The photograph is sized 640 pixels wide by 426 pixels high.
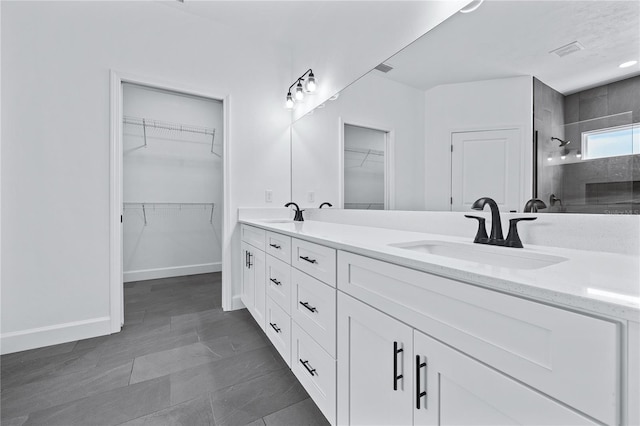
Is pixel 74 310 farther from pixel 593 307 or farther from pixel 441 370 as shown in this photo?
pixel 593 307

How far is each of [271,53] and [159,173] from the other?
214 centimetres

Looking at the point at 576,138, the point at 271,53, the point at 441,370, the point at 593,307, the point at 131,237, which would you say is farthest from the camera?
the point at 131,237

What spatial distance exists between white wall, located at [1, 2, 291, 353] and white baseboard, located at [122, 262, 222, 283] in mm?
1419

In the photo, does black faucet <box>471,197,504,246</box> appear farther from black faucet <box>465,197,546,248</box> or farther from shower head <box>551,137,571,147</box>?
shower head <box>551,137,571,147</box>

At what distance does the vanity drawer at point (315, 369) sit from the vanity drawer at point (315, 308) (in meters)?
0.04

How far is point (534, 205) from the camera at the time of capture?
1.00m

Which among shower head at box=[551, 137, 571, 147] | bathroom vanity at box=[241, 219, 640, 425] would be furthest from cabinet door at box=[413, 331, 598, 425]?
shower head at box=[551, 137, 571, 147]

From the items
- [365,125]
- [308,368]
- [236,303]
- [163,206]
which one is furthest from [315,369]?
[163,206]

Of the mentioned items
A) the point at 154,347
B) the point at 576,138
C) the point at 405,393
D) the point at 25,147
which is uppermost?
the point at 25,147

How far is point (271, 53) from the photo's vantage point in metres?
2.77

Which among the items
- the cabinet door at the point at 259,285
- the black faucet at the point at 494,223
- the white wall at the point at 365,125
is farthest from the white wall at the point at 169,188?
the black faucet at the point at 494,223

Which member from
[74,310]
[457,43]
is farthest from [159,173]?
[457,43]

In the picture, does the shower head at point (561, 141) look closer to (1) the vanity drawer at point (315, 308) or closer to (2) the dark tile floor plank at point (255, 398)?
(1) the vanity drawer at point (315, 308)

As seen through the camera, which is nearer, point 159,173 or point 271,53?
point 271,53
